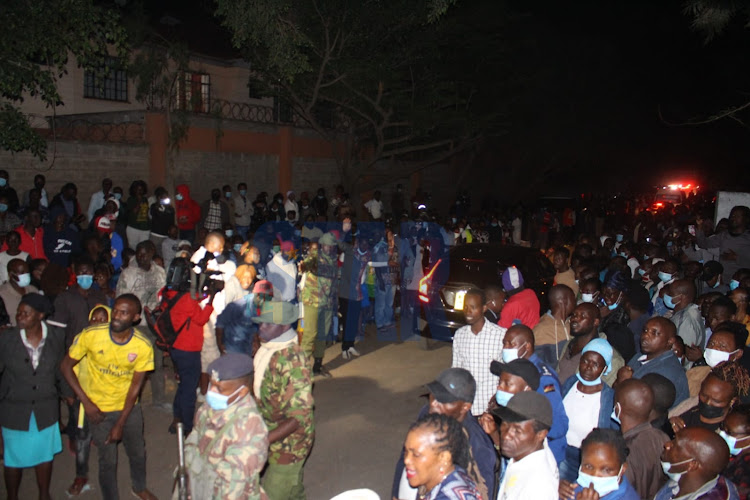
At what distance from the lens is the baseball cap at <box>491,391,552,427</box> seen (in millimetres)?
3689

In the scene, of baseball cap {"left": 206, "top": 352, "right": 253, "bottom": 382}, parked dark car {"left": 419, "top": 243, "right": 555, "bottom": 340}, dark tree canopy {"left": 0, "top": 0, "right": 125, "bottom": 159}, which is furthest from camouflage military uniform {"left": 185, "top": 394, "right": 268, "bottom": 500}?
dark tree canopy {"left": 0, "top": 0, "right": 125, "bottom": 159}

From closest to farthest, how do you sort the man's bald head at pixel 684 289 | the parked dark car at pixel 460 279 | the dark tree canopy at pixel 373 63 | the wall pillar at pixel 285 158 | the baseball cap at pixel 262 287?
the man's bald head at pixel 684 289 < the baseball cap at pixel 262 287 < the parked dark car at pixel 460 279 < the dark tree canopy at pixel 373 63 < the wall pillar at pixel 285 158

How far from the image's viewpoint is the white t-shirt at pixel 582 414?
4.86m

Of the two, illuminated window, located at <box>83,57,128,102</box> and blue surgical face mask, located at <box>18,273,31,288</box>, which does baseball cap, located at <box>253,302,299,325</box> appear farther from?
illuminated window, located at <box>83,57,128,102</box>

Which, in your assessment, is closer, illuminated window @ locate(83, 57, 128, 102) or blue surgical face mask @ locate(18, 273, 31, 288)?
blue surgical face mask @ locate(18, 273, 31, 288)

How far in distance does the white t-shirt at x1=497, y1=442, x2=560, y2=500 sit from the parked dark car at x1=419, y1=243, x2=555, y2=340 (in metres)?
5.93

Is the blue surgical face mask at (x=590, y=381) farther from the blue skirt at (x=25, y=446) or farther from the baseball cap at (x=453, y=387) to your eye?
the blue skirt at (x=25, y=446)

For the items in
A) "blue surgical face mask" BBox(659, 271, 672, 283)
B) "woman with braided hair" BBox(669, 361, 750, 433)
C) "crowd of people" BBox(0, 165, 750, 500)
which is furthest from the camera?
"blue surgical face mask" BBox(659, 271, 672, 283)

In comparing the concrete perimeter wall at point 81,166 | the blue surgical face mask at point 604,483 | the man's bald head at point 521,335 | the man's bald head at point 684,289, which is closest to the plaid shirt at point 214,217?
the concrete perimeter wall at point 81,166

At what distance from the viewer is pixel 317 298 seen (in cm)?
854

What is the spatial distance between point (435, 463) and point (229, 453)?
127 centimetres

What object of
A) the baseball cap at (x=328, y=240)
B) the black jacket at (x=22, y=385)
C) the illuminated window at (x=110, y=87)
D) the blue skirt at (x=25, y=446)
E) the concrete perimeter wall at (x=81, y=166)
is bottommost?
the blue skirt at (x=25, y=446)

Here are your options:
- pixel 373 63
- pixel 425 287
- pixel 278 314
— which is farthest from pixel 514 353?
pixel 373 63

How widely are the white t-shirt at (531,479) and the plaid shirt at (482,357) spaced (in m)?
2.05
